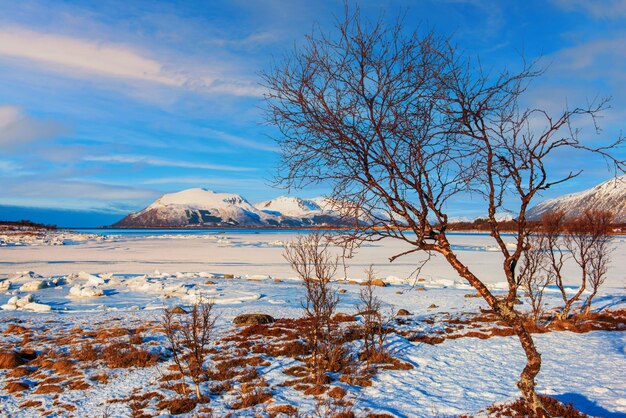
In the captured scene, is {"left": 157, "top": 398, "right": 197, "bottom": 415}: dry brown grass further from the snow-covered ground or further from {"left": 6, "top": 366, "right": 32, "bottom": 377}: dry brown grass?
{"left": 6, "top": 366, "right": 32, "bottom": 377}: dry brown grass

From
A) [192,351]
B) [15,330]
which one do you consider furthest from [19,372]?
[15,330]

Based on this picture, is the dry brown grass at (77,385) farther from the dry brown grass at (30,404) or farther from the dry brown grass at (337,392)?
the dry brown grass at (337,392)

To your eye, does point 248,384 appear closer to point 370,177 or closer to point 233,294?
point 370,177

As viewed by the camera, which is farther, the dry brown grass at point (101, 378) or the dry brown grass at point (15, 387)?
the dry brown grass at point (101, 378)

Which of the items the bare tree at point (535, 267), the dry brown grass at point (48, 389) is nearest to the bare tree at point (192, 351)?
the dry brown grass at point (48, 389)

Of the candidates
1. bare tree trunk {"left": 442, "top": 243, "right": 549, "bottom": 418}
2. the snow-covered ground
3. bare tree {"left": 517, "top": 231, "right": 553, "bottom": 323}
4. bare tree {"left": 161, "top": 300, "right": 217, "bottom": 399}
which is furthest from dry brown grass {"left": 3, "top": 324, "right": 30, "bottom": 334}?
bare tree {"left": 517, "top": 231, "right": 553, "bottom": 323}

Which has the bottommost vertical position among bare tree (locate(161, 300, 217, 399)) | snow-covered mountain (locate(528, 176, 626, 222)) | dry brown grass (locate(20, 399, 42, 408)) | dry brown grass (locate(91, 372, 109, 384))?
dry brown grass (locate(91, 372, 109, 384))

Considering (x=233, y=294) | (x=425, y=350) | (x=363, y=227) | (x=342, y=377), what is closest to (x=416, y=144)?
(x=363, y=227)

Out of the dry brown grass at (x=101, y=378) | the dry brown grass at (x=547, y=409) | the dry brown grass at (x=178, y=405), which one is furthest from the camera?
the dry brown grass at (x=101, y=378)

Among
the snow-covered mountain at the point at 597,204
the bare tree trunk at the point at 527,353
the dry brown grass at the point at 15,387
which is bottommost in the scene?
the dry brown grass at the point at 15,387

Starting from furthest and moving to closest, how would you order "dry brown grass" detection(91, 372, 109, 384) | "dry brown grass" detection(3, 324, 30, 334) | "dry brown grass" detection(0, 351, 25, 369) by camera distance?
"dry brown grass" detection(3, 324, 30, 334)
"dry brown grass" detection(0, 351, 25, 369)
"dry brown grass" detection(91, 372, 109, 384)

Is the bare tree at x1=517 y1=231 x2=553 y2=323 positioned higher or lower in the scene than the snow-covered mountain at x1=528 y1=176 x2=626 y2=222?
lower

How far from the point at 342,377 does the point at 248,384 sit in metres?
2.53

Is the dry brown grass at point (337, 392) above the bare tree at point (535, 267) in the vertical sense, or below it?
below
